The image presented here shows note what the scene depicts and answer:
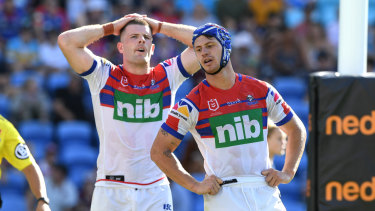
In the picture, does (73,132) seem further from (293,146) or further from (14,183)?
(293,146)

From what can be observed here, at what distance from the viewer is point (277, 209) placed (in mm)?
5730

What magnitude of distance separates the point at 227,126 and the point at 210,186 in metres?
0.52

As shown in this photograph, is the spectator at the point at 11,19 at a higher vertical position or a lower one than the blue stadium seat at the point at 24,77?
higher

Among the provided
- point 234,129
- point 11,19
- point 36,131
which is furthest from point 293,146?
point 11,19

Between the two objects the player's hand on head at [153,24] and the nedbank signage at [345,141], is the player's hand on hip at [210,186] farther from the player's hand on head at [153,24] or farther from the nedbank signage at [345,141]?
the player's hand on head at [153,24]

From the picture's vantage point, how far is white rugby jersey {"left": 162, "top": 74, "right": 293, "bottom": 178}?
5.71 m

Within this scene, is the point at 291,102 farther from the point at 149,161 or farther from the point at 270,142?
the point at 149,161

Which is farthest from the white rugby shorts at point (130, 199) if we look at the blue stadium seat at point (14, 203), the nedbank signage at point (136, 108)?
the blue stadium seat at point (14, 203)

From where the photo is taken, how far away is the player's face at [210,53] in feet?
18.8

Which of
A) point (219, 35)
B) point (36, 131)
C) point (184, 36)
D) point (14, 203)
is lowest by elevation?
point (14, 203)

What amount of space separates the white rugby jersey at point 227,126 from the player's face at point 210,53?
0.68ft

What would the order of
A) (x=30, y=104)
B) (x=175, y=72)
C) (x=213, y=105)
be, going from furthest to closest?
(x=30, y=104), (x=175, y=72), (x=213, y=105)

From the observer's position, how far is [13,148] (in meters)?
6.49

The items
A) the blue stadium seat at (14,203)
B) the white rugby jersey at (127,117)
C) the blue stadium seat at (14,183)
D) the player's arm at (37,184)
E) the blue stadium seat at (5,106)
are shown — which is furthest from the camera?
the blue stadium seat at (5,106)
